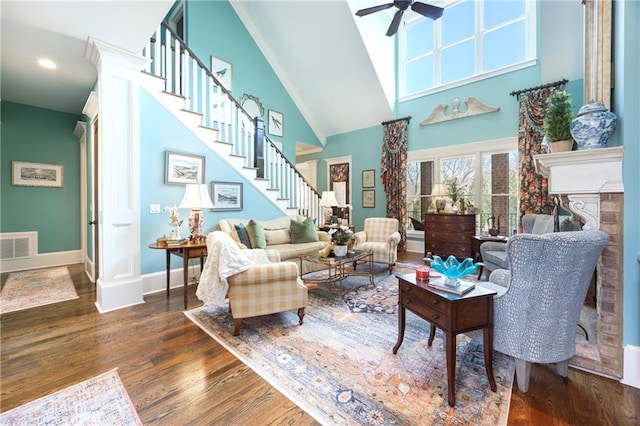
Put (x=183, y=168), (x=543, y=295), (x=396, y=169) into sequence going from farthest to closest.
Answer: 1. (x=396, y=169)
2. (x=183, y=168)
3. (x=543, y=295)

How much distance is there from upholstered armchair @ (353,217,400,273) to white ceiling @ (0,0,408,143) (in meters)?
3.07

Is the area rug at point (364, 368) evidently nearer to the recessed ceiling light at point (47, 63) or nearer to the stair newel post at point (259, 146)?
the stair newel post at point (259, 146)

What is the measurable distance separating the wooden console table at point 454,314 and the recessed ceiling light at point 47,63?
4.67m

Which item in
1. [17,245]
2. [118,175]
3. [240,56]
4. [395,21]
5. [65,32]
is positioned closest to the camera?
[65,32]

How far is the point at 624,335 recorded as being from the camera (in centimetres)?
175

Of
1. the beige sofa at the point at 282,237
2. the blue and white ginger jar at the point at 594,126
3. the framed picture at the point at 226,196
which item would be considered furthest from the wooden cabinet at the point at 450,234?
the framed picture at the point at 226,196

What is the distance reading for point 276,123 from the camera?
22.0 ft

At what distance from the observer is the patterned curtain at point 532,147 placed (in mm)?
4535

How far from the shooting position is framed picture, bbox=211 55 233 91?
5530 mm

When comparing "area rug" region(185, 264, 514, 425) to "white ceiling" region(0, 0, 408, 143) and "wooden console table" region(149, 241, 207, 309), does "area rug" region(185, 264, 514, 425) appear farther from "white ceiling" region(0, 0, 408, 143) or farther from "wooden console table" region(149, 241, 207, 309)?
"white ceiling" region(0, 0, 408, 143)

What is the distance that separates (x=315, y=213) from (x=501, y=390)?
4656mm

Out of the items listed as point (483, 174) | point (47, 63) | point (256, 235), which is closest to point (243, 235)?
point (256, 235)

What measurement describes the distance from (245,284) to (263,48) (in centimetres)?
622

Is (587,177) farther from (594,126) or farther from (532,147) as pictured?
(532,147)
